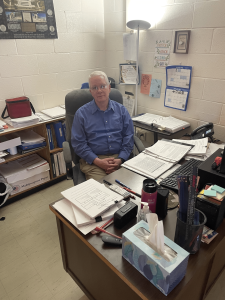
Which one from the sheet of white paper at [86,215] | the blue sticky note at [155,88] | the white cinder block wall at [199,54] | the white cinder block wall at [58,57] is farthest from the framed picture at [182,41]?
the sheet of white paper at [86,215]

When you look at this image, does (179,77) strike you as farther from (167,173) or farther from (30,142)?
(30,142)

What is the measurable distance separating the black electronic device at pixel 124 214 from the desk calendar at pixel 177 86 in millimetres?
1523

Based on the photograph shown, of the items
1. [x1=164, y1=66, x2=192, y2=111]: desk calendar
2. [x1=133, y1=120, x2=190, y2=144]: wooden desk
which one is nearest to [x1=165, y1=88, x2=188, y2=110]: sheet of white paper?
[x1=164, y1=66, x2=192, y2=111]: desk calendar

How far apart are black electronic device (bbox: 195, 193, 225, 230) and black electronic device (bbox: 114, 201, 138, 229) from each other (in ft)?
0.93

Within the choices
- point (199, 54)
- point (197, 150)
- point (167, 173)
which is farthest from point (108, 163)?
point (199, 54)

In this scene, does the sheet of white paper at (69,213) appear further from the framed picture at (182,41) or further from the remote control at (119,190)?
the framed picture at (182,41)

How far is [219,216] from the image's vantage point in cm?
95

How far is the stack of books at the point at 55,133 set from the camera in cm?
248

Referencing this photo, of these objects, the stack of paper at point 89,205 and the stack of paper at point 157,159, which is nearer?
the stack of paper at point 89,205

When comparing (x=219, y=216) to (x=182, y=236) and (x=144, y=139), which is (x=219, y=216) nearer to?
(x=182, y=236)

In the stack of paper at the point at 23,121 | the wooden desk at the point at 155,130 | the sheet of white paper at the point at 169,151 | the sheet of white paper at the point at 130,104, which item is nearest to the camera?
the sheet of white paper at the point at 169,151

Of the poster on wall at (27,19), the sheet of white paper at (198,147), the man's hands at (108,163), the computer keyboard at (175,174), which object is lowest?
the man's hands at (108,163)

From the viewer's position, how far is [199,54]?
1974mm

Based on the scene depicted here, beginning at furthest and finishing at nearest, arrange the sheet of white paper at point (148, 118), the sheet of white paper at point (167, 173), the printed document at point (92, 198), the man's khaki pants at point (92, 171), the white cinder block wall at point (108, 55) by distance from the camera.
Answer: the sheet of white paper at point (148, 118)
the white cinder block wall at point (108, 55)
the man's khaki pants at point (92, 171)
the sheet of white paper at point (167, 173)
the printed document at point (92, 198)
